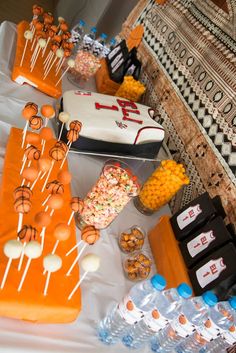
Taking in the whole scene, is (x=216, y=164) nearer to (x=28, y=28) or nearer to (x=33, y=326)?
(x=33, y=326)

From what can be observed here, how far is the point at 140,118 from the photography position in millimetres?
1543

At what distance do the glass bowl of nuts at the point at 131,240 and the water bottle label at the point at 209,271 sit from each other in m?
0.23

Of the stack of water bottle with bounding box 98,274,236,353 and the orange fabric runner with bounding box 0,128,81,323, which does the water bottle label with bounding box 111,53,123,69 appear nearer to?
the orange fabric runner with bounding box 0,128,81,323

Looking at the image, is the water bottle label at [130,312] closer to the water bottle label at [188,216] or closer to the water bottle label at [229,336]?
the water bottle label at [229,336]

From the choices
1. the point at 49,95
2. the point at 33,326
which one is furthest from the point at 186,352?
the point at 49,95

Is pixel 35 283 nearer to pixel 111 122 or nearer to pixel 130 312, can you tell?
pixel 130 312

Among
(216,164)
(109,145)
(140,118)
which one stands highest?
(216,164)

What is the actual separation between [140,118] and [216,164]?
0.41 meters

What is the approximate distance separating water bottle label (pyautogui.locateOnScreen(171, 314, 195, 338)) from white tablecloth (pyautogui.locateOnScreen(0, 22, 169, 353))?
133 millimetres

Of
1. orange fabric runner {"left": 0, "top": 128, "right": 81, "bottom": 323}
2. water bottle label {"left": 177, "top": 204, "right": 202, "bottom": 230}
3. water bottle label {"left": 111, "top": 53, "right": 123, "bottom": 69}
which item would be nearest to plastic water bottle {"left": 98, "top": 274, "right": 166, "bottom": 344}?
orange fabric runner {"left": 0, "top": 128, "right": 81, "bottom": 323}

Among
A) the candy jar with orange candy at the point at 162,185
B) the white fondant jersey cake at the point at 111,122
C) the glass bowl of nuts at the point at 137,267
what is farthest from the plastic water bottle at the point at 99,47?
the glass bowl of nuts at the point at 137,267

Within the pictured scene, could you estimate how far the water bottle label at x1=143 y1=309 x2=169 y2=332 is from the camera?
85 centimetres

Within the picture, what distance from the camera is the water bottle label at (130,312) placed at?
33.2 inches

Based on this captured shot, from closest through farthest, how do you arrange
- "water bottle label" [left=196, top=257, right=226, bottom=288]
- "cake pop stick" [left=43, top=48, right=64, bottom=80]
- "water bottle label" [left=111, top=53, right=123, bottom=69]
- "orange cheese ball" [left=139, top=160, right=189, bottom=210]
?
1. "water bottle label" [left=196, top=257, right=226, bottom=288]
2. "orange cheese ball" [left=139, top=160, right=189, bottom=210]
3. "cake pop stick" [left=43, top=48, right=64, bottom=80]
4. "water bottle label" [left=111, top=53, right=123, bottom=69]
